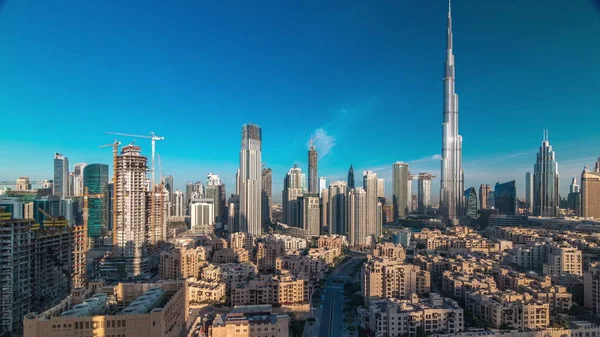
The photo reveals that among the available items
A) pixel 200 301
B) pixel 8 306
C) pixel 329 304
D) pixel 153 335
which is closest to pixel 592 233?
pixel 329 304

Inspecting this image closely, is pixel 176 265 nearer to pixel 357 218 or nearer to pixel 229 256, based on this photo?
pixel 229 256

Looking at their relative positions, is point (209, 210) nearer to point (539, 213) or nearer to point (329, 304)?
Answer: point (329, 304)

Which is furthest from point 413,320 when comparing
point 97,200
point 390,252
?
point 97,200

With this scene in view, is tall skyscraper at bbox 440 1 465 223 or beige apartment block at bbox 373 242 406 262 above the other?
tall skyscraper at bbox 440 1 465 223

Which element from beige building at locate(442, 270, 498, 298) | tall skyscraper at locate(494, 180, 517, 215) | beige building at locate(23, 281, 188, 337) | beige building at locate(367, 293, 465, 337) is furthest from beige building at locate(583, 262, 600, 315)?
tall skyscraper at locate(494, 180, 517, 215)

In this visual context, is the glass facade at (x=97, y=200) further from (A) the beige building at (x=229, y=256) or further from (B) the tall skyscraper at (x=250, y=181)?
(A) the beige building at (x=229, y=256)

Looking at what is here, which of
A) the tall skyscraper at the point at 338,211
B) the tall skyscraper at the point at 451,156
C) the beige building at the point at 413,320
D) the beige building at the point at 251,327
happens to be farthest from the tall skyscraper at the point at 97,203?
the tall skyscraper at the point at 451,156

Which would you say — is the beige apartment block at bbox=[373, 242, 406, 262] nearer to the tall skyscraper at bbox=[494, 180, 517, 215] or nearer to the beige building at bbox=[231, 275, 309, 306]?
the beige building at bbox=[231, 275, 309, 306]
